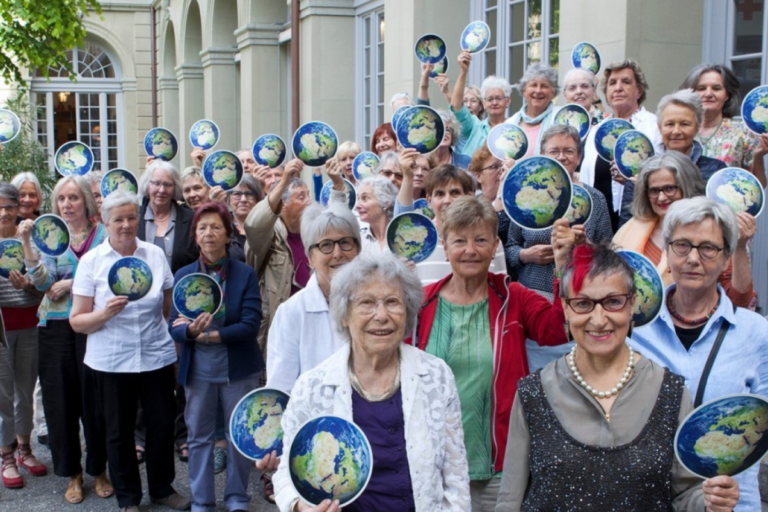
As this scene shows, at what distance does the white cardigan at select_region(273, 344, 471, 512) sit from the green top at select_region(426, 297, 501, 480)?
1.05 feet

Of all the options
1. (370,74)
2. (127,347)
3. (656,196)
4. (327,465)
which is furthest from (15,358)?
(370,74)

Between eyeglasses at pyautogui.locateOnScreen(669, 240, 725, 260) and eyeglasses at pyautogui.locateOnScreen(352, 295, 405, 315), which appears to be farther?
eyeglasses at pyautogui.locateOnScreen(352, 295, 405, 315)

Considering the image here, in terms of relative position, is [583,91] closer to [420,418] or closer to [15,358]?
[420,418]

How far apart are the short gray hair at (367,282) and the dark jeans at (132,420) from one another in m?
2.41

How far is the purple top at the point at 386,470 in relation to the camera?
2.90 meters

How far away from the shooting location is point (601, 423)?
2529mm

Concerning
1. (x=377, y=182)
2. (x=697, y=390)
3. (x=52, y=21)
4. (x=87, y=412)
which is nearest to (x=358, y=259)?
(x=697, y=390)

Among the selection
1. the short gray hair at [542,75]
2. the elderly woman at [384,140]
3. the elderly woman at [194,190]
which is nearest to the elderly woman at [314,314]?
the short gray hair at [542,75]

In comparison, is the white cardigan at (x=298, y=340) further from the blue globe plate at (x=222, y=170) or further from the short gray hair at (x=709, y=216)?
the blue globe plate at (x=222, y=170)

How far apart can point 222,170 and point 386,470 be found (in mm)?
3622

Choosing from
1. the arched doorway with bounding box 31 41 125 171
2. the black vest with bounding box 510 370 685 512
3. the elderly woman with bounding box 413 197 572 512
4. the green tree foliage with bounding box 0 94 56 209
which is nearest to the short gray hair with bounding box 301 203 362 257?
the elderly woman with bounding box 413 197 572 512

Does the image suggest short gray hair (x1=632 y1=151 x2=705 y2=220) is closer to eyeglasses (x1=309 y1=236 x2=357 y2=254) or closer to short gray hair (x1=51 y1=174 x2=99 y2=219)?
eyeglasses (x1=309 y1=236 x2=357 y2=254)

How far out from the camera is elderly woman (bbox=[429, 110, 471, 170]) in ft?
19.2

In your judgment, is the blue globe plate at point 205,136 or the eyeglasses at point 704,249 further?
the blue globe plate at point 205,136
